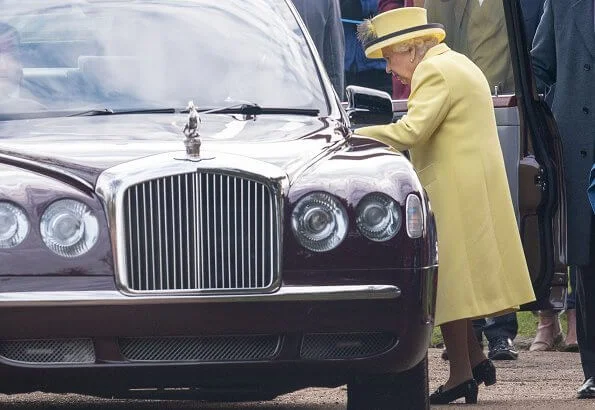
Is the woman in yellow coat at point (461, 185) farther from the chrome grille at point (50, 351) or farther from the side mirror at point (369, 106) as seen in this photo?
the chrome grille at point (50, 351)

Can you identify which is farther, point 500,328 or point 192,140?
point 500,328

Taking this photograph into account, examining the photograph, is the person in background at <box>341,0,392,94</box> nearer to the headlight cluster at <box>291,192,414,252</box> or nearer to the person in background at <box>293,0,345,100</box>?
the person in background at <box>293,0,345,100</box>

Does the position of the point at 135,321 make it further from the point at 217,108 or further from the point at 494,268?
the point at 494,268

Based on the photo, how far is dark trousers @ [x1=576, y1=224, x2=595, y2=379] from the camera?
826cm

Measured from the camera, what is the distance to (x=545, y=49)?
861 centimetres

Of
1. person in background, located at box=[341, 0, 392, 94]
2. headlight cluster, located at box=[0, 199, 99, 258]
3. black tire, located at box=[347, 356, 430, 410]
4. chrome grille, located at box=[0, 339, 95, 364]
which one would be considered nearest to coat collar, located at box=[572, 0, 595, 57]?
black tire, located at box=[347, 356, 430, 410]

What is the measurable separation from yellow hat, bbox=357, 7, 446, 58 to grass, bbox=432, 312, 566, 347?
9.11 feet

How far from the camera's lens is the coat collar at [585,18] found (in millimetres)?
8383

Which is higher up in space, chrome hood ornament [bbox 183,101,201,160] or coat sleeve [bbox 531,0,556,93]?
coat sleeve [bbox 531,0,556,93]

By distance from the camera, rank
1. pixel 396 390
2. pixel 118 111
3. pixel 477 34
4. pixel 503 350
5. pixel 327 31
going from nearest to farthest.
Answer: pixel 396 390, pixel 118 111, pixel 503 350, pixel 477 34, pixel 327 31

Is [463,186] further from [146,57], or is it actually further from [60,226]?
[60,226]

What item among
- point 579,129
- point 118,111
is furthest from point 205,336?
point 579,129

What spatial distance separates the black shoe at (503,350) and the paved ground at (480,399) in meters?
0.43

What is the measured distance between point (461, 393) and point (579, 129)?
1.35 m
